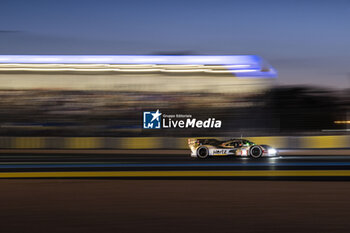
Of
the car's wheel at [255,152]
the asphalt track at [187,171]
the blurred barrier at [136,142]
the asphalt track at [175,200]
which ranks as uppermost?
the blurred barrier at [136,142]

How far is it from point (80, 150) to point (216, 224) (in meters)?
16.2

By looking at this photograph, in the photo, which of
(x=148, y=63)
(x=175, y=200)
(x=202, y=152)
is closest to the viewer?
(x=175, y=200)

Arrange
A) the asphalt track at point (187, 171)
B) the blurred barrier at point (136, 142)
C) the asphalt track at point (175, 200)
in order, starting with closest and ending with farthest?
the asphalt track at point (175, 200), the asphalt track at point (187, 171), the blurred barrier at point (136, 142)

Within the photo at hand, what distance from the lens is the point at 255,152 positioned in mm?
15141

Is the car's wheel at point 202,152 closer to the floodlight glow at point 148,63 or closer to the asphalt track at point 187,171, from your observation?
the asphalt track at point 187,171

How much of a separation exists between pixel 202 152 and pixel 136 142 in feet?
22.0

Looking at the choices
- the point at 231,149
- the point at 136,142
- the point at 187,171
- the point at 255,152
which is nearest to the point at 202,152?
the point at 231,149

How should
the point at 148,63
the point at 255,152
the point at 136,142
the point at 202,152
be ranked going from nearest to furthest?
1. the point at 255,152
2. the point at 202,152
3. the point at 136,142
4. the point at 148,63

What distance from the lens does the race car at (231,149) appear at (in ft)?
49.7

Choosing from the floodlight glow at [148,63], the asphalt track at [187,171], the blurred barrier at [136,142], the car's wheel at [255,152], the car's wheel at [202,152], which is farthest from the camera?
the floodlight glow at [148,63]

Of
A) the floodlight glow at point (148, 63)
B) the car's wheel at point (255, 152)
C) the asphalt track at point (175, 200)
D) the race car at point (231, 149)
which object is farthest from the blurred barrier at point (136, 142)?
the asphalt track at point (175, 200)

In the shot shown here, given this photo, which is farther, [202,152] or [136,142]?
[136,142]

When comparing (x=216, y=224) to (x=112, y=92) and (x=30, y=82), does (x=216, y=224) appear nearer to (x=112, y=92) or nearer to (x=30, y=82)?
(x=112, y=92)

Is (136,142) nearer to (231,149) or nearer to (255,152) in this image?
(231,149)
